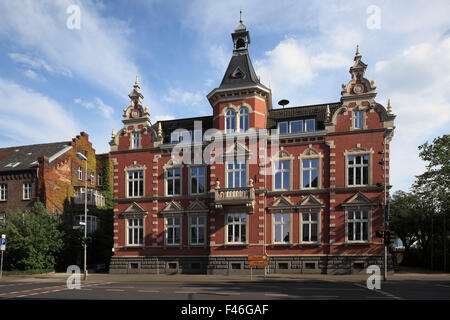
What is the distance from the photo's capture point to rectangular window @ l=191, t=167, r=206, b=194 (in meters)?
30.5

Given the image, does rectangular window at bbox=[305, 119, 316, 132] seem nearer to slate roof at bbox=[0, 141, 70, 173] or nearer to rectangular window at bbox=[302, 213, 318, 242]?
rectangular window at bbox=[302, 213, 318, 242]

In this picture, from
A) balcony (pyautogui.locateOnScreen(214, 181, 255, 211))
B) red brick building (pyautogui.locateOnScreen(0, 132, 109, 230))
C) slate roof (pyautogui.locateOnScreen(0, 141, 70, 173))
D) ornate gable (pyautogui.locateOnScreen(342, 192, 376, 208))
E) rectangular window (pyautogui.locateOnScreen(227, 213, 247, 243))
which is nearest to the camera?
ornate gable (pyautogui.locateOnScreen(342, 192, 376, 208))

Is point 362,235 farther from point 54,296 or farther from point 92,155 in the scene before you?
point 92,155

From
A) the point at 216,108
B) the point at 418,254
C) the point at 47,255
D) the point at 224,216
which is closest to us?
the point at 224,216

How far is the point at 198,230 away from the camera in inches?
1177

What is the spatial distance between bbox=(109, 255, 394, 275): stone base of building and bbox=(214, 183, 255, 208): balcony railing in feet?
15.0

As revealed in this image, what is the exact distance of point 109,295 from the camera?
666 inches

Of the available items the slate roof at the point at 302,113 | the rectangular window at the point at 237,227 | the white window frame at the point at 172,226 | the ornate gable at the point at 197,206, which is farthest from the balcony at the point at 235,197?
the slate roof at the point at 302,113

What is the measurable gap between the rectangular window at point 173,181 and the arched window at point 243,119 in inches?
274

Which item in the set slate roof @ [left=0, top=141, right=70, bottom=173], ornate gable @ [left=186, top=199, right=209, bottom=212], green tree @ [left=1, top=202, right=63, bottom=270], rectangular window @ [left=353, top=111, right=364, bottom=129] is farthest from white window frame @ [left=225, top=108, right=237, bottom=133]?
slate roof @ [left=0, top=141, right=70, bottom=173]

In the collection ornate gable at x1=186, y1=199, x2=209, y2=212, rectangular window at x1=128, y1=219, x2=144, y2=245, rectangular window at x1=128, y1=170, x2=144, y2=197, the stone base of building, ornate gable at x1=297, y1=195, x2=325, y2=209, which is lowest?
Answer: the stone base of building

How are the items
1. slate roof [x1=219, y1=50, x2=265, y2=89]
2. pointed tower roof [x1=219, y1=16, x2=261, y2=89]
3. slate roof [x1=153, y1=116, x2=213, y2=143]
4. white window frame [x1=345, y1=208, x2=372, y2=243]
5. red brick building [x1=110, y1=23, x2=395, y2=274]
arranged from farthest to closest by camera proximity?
slate roof [x1=153, y1=116, x2=213, y2=143], pointed tower roof [x1=219, y1=16, x2=261, y2=89], slate roof [x1=219, y1=50, x2=265, y2=89], red brick building [x1=110, y1=23, x2=395, y2=274], white window frame [x1=345, y1=208, x2=372, y2=243]

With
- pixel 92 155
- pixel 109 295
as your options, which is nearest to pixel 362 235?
pixel 109 295
